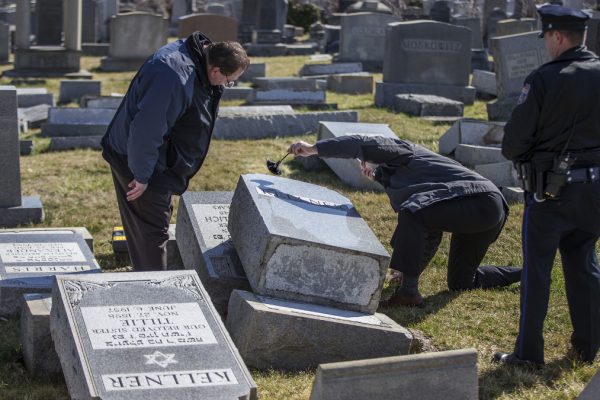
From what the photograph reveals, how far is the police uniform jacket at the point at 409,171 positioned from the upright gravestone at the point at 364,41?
13.5 metres

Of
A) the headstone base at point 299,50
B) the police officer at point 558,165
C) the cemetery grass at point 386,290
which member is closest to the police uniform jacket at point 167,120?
the cemetery grass at point 386,290

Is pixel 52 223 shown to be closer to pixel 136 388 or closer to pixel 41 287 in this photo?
pixel 41 287

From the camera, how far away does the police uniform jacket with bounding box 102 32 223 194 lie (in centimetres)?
504

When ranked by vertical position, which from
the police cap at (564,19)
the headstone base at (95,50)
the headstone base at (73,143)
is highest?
the police cap at (564,19)

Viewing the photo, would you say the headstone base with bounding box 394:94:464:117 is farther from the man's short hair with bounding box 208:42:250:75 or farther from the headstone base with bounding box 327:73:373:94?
the man's short hair with bounding box 208:42:250:75

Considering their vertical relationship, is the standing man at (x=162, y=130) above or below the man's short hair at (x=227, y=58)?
below

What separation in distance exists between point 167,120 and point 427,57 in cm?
935

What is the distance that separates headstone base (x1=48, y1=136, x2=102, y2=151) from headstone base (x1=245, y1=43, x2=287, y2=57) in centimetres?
1193

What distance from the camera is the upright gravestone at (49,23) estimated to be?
19000mm

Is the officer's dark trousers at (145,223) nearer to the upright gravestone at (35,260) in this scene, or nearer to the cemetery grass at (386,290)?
the upright gravestone at (35,260)

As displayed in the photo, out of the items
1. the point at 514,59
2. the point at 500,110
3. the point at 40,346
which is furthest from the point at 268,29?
the point at 40,346

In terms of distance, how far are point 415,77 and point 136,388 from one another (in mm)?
10873

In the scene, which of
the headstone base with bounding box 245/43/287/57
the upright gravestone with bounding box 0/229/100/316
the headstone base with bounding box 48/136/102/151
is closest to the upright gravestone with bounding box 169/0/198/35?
the headstone base with bounding box 245/43/287/57

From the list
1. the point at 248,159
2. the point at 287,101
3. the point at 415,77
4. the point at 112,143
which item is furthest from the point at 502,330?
the point at 415,77
